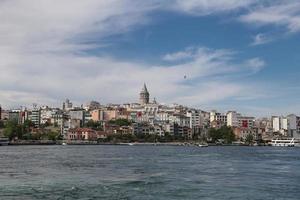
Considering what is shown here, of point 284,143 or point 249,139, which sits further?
point 249,139

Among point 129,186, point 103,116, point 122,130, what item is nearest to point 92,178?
point 129,186

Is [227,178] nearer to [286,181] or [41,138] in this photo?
[286,181]

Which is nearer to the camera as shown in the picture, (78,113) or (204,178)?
(204,178)

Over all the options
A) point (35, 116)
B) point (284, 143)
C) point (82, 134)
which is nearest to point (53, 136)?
point (82, 134)

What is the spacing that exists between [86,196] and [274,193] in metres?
8.98

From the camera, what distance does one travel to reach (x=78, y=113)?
193 meters

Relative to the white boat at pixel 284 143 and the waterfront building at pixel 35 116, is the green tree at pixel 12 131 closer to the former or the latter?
the waterfront building at pixel 35 116

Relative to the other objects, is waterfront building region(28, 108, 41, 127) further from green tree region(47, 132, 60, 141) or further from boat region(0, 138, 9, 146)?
boat region(0, 138, 9, 146)

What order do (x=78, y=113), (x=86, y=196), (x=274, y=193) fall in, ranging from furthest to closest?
(x=78, y=113) < (x=274, y=193) < (x=86, y=196)

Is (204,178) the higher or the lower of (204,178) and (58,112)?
the lower

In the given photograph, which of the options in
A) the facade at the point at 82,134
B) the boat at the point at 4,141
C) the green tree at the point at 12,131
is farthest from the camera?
the facade at the point at 82,134

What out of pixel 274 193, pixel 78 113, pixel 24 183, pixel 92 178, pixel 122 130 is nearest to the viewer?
pixel 274 193

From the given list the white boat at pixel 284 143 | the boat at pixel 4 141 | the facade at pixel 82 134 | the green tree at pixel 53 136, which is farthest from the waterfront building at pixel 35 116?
the white boat at pixel 284 143

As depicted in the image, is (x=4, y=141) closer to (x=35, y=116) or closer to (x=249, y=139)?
(x=35, y=116)
